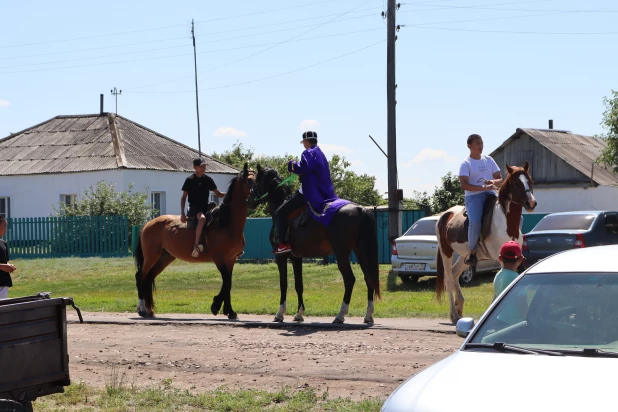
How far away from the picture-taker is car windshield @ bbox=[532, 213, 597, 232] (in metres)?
20.6

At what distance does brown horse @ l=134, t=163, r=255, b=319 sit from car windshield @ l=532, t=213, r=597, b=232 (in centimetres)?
860

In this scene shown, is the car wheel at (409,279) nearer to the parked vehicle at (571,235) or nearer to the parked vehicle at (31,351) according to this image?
the parked vehicle at (571,235)

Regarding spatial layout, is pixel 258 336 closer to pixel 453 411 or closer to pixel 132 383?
pixel 132 383

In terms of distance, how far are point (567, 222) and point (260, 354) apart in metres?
12.2

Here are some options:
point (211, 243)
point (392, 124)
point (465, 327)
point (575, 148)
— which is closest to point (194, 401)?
point (465, 327)

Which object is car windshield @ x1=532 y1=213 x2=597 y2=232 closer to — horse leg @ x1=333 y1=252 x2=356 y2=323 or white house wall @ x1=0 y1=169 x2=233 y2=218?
horse leg @ x1=333 y1=252 x2=356 y2=323

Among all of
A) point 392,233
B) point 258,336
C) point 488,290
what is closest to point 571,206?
point 392,233

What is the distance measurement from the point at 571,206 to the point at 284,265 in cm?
4262

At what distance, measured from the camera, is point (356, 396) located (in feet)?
27.5

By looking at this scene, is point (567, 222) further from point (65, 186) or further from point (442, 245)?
point (65, 186)

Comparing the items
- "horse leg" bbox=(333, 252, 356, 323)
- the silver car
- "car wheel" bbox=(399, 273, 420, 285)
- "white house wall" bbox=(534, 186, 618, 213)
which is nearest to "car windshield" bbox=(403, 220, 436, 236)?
"car wheel" bbox=(399, 273, 420, 285)

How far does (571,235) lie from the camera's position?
19812 millimetres

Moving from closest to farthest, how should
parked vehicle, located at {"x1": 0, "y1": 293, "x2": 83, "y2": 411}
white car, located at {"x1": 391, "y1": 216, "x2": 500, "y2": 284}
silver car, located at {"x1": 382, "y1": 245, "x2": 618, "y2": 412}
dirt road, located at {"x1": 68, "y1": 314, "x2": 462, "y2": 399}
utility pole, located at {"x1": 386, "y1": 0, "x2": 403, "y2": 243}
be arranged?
silver car, located at {"x1": 382, "y1": 245, "x2": 618, "y2": 412} → parked vehicle, located at {"x1": 0, "y1": 293, "x2": 83, "y2": 411} → dirt road, located at {"x1": 68, "y1": 314, "x2": 462, "y2": 399} → white car, located at {"x1": 391, "y1": 216, "x2": 500, "y2": 284} → utility pole, located at {"x1": 386, "y1": 0, "x2": 403, "y2": 243}

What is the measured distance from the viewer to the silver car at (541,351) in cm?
482
